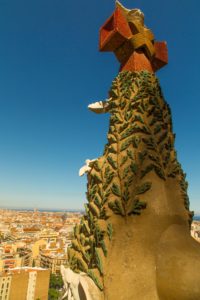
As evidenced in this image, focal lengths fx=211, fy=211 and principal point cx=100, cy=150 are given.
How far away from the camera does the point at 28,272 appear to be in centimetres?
2497

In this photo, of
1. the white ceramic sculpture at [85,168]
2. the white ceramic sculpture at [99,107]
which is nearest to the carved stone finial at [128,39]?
the white ceramic sculpture at [99,107]

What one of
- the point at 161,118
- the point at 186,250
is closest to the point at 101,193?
the point at 186,250

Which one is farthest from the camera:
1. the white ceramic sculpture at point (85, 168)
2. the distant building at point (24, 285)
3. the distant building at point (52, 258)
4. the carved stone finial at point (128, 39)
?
the distant building at point (52, 258)

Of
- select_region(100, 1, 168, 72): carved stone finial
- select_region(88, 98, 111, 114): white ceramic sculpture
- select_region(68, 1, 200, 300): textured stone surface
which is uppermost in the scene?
select_region(100, 1, 168, 72): carved stone finial

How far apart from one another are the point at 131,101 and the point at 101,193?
1081mm

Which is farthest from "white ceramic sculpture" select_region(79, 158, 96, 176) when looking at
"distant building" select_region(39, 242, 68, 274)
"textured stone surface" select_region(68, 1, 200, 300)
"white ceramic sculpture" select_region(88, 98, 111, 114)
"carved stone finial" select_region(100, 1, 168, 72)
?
"distant building" select_region(39, 242, 68, 274)

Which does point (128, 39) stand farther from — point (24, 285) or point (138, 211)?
point (24, 285)

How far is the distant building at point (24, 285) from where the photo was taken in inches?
933

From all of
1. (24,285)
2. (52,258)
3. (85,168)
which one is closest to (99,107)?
(85,168)

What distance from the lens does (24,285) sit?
981 inches

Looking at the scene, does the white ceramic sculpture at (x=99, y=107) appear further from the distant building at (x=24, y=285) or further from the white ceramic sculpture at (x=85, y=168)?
the distant building at (x=24, y=285)

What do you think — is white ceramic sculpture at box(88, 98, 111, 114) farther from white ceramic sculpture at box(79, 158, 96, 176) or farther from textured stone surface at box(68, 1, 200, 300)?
white ceramic sculpture at box(79, 158, 96, 176)

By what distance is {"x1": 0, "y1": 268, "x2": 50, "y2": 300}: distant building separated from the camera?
23.7 metres

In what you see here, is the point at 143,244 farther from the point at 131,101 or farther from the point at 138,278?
the point at 131,101
